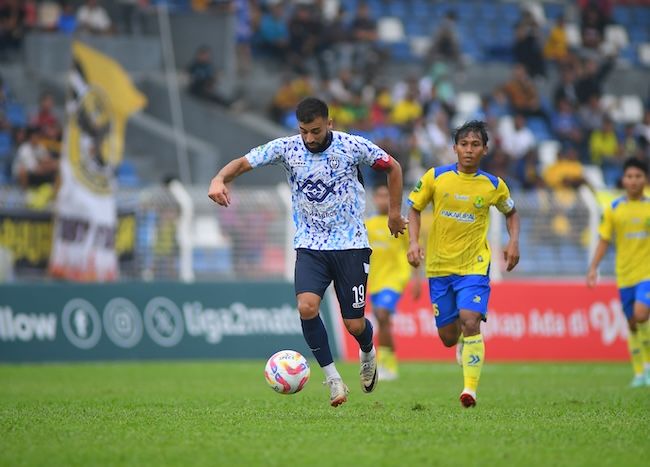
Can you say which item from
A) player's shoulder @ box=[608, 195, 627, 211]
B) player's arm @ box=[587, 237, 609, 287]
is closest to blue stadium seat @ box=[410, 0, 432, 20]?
player's shoulder @ box=[608, 195, 627, 211]

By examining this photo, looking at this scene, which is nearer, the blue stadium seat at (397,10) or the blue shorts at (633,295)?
the blue shorts at (633,295)

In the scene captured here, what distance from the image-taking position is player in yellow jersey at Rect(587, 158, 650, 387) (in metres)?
15.4

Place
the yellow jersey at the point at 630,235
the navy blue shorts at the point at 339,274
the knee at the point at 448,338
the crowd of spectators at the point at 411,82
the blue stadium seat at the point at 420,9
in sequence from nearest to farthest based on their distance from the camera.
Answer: the navy blue shorts at the point at 339,274, the knee at the point at 448,338, the yellow jersey at the point at 630,235, the crowd of spectators at the point at 411,82, the blue stadium seat at the point at 420,9

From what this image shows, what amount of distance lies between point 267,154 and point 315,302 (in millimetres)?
1254

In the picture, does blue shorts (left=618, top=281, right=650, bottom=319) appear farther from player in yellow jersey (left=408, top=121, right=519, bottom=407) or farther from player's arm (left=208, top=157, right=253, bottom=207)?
player's arm (left=208, top=157, right=253, bottom=207)

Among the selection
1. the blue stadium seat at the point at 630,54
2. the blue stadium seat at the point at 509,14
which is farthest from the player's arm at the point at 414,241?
the blue stadium seat at the point at 630,54

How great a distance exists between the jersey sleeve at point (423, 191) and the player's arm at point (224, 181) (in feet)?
7.19

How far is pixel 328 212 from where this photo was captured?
34.4 feet

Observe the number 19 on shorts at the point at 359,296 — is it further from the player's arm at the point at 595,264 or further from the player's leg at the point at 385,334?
the player's leg at the point at 385,334

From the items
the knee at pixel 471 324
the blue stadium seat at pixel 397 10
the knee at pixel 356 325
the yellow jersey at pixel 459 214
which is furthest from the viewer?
the blue stadium seat at pixel 397 10

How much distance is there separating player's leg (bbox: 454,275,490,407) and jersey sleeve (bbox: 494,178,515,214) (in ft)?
2.39

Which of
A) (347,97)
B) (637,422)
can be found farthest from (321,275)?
(347,97)

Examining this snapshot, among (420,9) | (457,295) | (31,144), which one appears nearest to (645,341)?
(457,295)

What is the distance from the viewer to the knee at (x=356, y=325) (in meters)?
10.8
